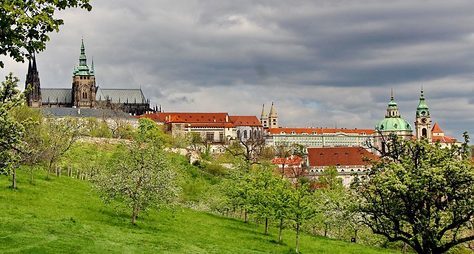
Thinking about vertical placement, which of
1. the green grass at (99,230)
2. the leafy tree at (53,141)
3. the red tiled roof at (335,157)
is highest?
the leafy tree at (53,141)

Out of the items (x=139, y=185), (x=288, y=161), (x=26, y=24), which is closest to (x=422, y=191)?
(x=26, y=24)

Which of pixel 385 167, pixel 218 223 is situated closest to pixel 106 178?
pixel 218 223

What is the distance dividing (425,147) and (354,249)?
2485cm

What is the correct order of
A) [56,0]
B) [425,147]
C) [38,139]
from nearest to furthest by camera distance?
[56,0], [425,147], [38,139]

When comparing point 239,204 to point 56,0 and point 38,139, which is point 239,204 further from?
point 56,0

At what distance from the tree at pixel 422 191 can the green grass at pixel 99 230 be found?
11.4m

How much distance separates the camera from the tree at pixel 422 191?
26.7 metres

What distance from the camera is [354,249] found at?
51406 mm

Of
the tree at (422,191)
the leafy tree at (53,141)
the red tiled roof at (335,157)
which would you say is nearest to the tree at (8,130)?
the tree at (422,191)

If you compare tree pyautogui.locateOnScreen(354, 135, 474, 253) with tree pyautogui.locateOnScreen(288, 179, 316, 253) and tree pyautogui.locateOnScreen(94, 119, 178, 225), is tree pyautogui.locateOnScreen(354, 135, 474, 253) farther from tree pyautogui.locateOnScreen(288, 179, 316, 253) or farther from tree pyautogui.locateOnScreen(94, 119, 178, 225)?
tree pyautogui.locateOnScreen(94, 119, 178, 225)

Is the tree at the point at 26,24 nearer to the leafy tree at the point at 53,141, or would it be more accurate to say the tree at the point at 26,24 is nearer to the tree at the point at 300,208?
the tree at the point at 300,208

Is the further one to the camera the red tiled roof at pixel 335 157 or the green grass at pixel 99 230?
the red tiled roof at pixel 335 157

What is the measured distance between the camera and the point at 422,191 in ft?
87.2

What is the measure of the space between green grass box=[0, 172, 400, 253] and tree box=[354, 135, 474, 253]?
11.4 meters
